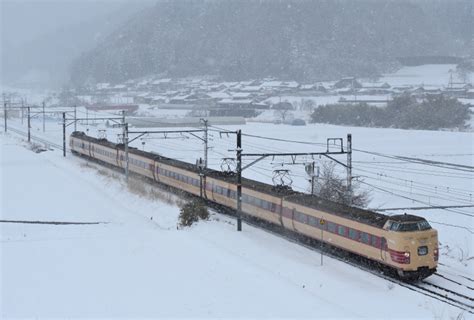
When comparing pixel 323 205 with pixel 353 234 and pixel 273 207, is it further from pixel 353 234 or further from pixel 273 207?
pixel 273 207

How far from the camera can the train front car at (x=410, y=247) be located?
2439cm

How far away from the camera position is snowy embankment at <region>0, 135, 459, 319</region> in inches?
812

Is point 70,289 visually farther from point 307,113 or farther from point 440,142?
point 307,113

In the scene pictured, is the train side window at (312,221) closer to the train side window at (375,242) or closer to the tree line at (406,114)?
the train side window at (375,242)

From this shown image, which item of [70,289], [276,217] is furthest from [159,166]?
[70,289]

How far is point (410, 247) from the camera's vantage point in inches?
960

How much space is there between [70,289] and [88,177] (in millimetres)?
36188

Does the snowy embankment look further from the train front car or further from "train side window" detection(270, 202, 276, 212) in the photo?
"train side window" detection(270, 202, 276, 212)

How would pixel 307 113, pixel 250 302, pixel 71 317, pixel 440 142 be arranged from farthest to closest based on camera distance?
pixel 307 113, pixel 440 142, pixel 250 302, pixel 71 317

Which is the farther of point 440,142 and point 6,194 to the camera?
point 440,142

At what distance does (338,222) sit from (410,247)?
4.31 m

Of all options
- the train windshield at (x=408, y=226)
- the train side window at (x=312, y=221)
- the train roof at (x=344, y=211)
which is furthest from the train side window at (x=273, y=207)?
the train windshield at (x=408, y=226)

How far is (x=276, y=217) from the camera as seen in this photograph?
33.6 m

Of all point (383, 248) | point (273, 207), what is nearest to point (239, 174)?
point (273, 207)
